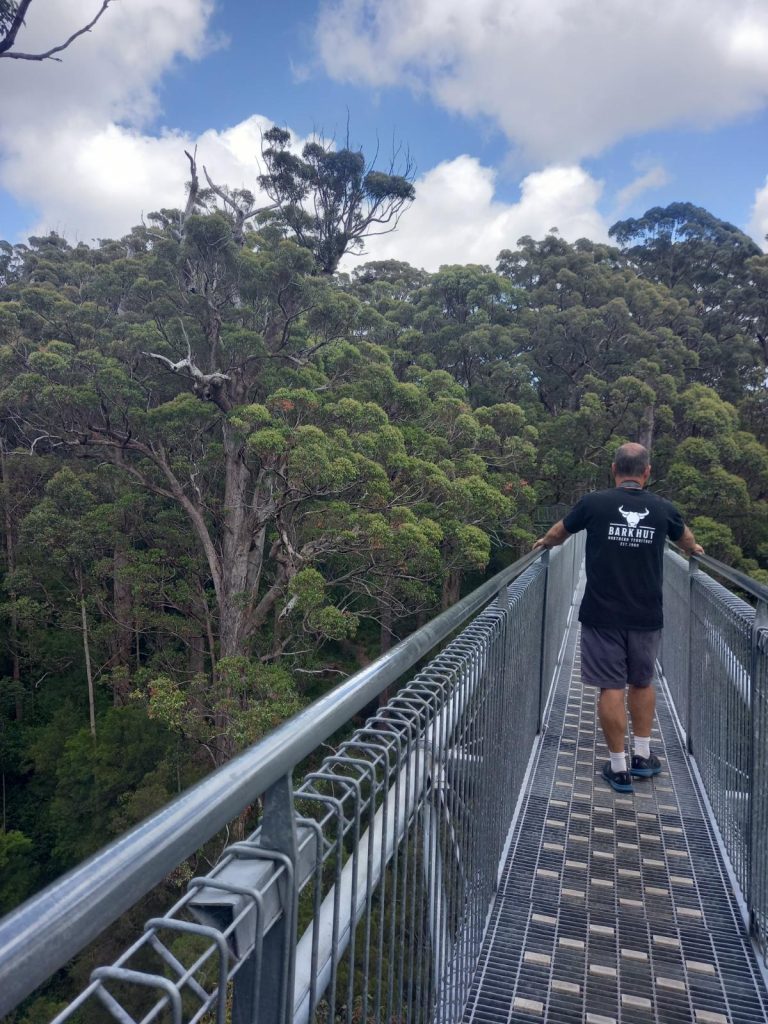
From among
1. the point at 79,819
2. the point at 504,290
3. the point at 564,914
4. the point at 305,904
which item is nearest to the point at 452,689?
the point at 305,904

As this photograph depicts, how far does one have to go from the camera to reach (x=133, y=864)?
663 mm

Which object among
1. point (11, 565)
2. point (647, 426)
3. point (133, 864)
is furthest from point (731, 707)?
point (647, 426)

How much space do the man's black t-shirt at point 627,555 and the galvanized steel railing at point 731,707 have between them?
30 cm

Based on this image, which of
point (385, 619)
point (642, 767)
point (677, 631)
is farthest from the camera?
point (385, 619)

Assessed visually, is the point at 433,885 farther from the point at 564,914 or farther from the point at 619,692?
the point at 619,692

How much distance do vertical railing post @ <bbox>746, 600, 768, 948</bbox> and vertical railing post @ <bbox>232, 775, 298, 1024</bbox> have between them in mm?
2054

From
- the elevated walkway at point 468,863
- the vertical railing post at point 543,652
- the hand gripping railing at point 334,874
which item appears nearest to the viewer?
the hand gripping railing at point 334,874

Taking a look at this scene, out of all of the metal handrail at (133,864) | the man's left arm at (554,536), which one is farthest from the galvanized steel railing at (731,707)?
the metal handrail at (133,864)

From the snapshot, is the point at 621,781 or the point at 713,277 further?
the point at 713,277

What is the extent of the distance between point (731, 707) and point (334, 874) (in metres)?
2.30

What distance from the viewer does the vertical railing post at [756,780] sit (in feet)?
8.04

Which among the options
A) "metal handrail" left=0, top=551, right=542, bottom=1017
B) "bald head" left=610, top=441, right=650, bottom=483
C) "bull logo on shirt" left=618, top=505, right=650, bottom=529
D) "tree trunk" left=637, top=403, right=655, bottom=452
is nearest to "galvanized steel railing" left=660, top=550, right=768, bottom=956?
"bull logo on shirt" left=618, top=505, right=650, bottom=529

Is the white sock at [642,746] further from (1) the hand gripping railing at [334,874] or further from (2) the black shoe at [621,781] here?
(1) the hand gripping railing at [334,874]

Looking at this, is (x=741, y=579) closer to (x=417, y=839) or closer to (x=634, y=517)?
(x=634, y=517)
